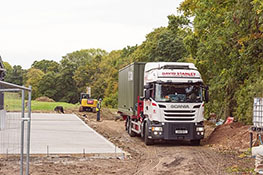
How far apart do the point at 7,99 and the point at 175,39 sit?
164ft

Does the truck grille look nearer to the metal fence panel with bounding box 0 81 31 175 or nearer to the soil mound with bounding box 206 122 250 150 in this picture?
the soil mound with bounding box 206 122 250 150

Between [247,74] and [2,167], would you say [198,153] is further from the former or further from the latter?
[247,74]

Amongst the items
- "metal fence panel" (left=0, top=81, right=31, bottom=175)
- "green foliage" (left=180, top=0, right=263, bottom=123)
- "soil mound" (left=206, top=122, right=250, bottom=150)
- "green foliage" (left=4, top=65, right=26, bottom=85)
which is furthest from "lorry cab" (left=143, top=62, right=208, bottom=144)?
"green foliage" (left=4, top=65, right=26, bottom=85)

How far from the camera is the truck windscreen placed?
1833 centimetres

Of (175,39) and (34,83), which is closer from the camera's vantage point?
(175,39)

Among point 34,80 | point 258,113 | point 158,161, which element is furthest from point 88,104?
point 34,80

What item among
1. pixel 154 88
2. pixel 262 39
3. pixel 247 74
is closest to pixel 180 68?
pixel 154 88

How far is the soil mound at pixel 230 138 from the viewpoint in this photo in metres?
18.0

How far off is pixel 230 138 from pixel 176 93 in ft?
10.7

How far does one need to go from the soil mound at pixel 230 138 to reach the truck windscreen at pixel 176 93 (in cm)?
220

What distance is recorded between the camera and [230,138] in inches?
759

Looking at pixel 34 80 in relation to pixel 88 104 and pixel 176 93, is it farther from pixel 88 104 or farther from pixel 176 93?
pixel 176 93

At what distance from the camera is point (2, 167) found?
35.7 feet

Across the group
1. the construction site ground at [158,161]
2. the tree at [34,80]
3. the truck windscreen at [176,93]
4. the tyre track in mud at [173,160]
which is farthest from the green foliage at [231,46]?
the tree at [34,80]
